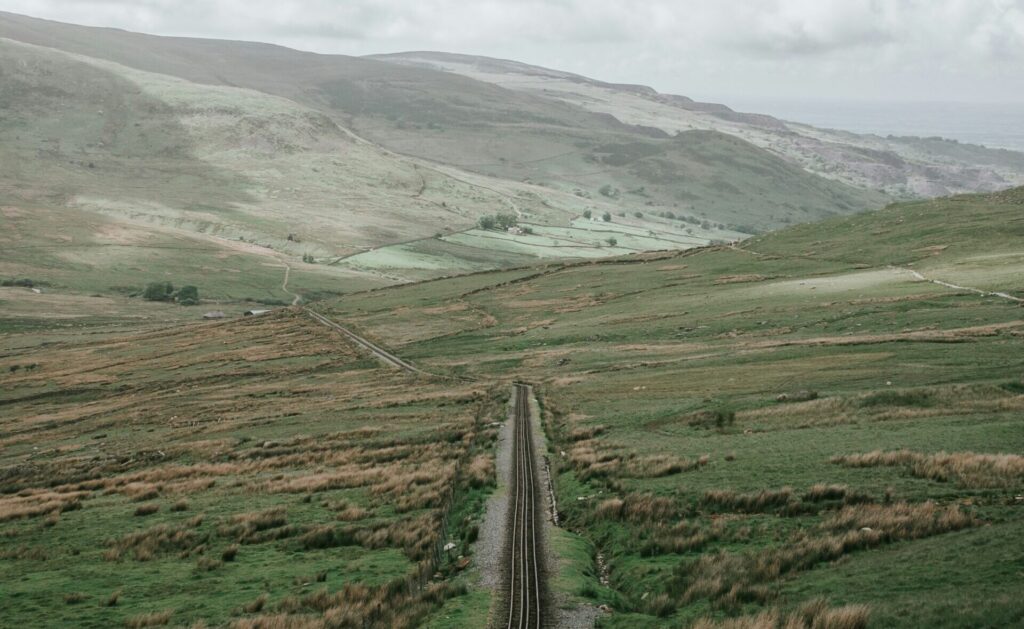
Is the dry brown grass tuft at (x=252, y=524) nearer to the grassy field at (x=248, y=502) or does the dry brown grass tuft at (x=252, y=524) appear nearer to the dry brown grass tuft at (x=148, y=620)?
the grassy field at (x=248, y=502)

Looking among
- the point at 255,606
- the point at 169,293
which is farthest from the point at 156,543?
the point at 169,293

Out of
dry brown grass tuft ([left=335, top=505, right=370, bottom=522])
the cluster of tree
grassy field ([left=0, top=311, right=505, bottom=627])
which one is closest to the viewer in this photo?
grassy field ([left=0, top=311, right=505, bottom=627])

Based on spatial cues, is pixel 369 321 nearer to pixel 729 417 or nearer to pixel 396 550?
pixel 729 417

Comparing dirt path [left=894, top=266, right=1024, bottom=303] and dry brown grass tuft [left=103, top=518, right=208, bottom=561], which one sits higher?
dirt path [left=894, top=266, right=1024, bottom=303]

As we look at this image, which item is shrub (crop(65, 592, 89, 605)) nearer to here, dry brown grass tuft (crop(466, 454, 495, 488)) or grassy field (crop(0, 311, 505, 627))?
grassy field (crop(0, 311, 505, 627))

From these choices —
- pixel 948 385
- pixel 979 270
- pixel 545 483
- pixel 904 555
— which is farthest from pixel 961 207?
pixel 904 555

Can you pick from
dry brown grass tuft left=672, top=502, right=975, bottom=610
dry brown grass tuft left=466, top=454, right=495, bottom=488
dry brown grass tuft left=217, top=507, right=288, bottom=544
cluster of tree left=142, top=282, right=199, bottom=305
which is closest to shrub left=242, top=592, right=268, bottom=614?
dry brown grass tuft left=217, top=507, right=288, bottom=544

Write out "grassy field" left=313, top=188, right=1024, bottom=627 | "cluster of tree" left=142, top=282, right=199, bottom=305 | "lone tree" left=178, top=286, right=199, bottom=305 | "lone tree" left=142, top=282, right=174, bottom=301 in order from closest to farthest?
"grassy field" left=313, top=188, right=1024, bottom=627, "lone tree" left=178, top=286, right=199, bottom=305, "cluster of tree" left=142, top=282, right=199, bottom=305, "lone tree" left=142, top=282, right=174, bottom=301

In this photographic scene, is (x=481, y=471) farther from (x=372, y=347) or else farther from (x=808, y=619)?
(x=372, y=347)

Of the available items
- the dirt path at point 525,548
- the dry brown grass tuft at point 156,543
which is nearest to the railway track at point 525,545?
the dirt path at point 525,548
